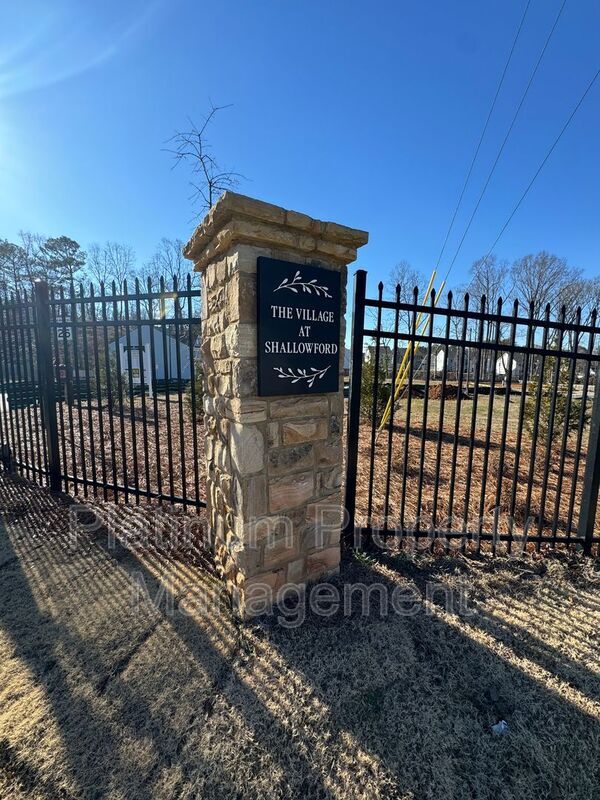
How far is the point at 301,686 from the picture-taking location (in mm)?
1800

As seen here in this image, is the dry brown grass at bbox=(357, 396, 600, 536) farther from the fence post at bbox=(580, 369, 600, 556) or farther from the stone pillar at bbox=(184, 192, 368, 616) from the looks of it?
the stone pillar at bbox=(184, 192, 368, 616)

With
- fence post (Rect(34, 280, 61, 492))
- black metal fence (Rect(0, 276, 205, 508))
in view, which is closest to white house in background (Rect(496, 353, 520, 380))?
black metal fence (Rect(0, 276, 205, 508))

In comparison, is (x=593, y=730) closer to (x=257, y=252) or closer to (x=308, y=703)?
(x=308, y=703)

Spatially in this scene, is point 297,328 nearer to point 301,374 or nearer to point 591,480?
point 301,374

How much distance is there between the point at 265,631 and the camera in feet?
7.04

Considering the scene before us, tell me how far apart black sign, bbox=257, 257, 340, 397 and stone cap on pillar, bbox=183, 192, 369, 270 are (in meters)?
0.12

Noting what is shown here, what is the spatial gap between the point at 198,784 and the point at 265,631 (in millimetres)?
787

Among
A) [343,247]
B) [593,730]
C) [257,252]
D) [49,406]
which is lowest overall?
[593,730]

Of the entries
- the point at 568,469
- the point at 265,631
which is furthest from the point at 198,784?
the point at 568,469

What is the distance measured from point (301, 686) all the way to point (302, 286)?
222 cm

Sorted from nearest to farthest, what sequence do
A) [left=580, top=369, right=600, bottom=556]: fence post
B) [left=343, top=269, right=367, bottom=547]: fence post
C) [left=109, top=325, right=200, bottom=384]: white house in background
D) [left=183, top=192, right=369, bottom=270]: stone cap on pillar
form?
1. [left=183, top=192, right=369, bottom=270]: stone cap on pillar
2. [left=343, top=269, right=367, bottom=547]: fence post
3. [left=580, top=369, right=600, bottom=556]: fence post
4. [left=109, top=325, right=200, bottom=384]: white house in background

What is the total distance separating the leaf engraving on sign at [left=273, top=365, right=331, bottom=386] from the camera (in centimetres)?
218

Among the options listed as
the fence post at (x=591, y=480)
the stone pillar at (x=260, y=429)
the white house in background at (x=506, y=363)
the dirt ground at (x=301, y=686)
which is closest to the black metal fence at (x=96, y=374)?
the stone pillar at (x=260, y=429)

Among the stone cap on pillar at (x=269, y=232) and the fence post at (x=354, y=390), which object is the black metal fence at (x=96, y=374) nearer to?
the stone cap on pillar at (x=269, y=232)
